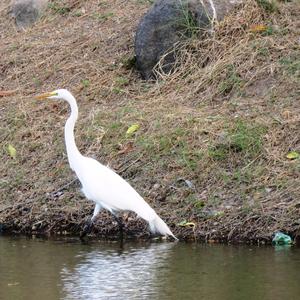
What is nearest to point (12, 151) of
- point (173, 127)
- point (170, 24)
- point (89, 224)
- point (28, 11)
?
point (173, 127)

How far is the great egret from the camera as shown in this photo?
8.70 meters

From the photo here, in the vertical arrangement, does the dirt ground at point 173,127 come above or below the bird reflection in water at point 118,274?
above

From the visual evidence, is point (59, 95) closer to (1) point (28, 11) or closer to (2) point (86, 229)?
(2) point (86, 229)

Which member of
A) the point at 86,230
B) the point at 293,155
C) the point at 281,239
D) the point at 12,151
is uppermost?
the point at 12,151

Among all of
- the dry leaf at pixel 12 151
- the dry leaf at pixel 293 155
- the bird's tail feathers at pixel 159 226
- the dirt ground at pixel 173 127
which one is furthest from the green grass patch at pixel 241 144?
the dry leaf at pixel 12 151

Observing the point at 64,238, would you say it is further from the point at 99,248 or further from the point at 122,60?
the point at 122,60

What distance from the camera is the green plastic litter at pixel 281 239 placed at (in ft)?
28.0

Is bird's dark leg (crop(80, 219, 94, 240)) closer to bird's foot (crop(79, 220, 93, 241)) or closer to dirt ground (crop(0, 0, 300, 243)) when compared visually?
bird's foot (crop(79, 220, 93, 241))

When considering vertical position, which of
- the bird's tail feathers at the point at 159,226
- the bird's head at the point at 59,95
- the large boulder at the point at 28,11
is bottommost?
the bird's tail feathers at the point at 159,226

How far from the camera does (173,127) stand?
35.0 feet

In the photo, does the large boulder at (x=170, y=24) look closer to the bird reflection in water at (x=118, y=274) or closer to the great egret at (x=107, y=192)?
the great egret at (x=107, y=192)

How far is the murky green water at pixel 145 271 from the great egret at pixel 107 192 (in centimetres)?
26

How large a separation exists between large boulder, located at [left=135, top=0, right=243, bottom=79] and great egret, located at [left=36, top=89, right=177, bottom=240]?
2.72 m

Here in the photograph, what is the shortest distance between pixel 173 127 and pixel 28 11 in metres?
5.51
